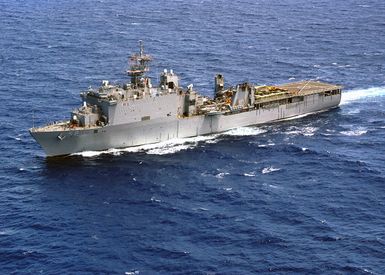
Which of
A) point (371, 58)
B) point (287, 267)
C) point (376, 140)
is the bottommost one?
point (287, 267)

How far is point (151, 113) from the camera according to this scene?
113 metres

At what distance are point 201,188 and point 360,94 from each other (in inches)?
2285

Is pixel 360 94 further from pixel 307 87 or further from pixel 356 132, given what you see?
pixel 356 132

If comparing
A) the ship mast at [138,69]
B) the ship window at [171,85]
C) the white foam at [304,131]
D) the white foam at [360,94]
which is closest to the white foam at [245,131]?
the white foam at [304,131]

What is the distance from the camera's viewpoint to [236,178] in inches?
3912

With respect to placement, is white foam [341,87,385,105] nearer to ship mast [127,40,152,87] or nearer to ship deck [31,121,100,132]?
ship mast [127,40,152,87]

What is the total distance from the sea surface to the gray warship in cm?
237

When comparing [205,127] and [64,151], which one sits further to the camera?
[205,127]

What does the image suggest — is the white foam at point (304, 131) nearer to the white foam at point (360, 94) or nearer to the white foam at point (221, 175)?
the white foam at point (360, 94)

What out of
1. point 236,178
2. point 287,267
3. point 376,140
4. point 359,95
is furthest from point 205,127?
point 287,267

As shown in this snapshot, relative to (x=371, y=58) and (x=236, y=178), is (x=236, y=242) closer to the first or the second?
(x=236, y=178)

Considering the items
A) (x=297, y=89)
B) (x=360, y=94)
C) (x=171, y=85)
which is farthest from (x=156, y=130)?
(x=360, y=94)

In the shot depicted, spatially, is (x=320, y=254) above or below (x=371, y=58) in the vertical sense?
below

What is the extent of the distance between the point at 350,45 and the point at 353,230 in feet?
337
